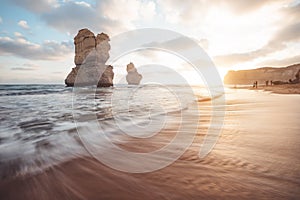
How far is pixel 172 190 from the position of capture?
2.02 metres

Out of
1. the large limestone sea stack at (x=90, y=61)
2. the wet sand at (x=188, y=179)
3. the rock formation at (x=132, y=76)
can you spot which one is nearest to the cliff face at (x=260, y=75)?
the rock formation at (x=132, y=76)

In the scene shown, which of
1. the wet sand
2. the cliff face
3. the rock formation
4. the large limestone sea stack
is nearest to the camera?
the wet sand

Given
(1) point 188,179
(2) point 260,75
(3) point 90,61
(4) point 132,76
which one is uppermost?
(2) point 260,75

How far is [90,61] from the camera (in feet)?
187

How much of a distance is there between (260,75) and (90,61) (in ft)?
465

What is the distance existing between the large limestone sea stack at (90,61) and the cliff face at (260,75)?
353 ft

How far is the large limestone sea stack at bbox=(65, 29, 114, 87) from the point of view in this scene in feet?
186

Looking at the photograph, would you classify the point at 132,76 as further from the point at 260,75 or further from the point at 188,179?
the point at 260,75

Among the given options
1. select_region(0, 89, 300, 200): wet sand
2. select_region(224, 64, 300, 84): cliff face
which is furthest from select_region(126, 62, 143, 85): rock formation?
select_region(0, 89, 300, 200): wet sand

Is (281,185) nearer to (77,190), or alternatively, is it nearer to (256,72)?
(77,190)

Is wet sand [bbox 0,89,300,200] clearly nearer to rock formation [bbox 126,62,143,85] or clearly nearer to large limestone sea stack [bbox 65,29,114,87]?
large limestone sea stack [bbox 65,29,114,87]

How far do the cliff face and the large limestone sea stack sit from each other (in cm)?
10770

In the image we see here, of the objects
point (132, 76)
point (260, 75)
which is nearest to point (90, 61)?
point (132, 76)

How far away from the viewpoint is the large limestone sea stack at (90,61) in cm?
5656
